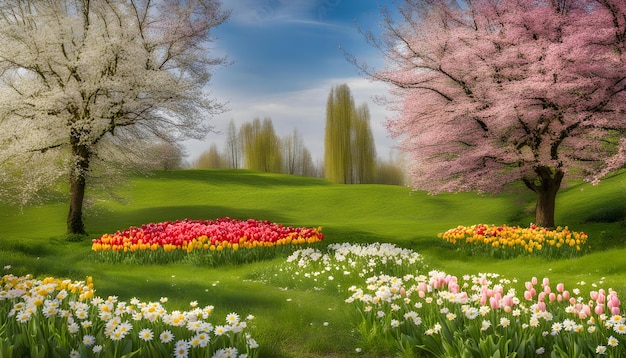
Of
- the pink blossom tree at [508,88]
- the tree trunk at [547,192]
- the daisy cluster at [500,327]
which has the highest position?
the pink blossom tree at [508,88]

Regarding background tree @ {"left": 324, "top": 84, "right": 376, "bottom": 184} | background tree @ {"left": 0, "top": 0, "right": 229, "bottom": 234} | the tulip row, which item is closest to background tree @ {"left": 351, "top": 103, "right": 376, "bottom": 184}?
background tree @ {"left": 324, "top": 84, "right": 376, "bottom": 184}

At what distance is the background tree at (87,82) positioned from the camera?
19.9m

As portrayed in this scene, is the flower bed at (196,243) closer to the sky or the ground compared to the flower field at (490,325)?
closer to the sky

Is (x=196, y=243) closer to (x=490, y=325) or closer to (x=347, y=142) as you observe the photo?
(x=490, y=325)

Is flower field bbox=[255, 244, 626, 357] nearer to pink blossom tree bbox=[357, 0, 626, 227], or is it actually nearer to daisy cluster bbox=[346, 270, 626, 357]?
daisy cluster bbox=[346, 270, 626, 357]

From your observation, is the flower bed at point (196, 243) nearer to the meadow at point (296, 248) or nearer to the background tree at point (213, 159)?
the meadow at point (296, 248)

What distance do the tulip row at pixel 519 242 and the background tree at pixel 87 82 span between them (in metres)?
11.5

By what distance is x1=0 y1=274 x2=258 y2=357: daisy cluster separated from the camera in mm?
5000

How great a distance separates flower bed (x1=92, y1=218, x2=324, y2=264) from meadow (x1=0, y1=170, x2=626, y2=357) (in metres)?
0.42

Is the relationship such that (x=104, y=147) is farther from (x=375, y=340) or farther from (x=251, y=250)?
(x=375, y=340)

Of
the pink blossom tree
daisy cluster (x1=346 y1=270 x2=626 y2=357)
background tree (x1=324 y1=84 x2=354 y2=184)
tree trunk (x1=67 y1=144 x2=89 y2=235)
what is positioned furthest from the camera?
background tree (x1=324 y1=84 x2=354 y2=184)

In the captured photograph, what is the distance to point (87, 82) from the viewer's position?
1964 cm

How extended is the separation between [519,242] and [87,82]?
16006 mm

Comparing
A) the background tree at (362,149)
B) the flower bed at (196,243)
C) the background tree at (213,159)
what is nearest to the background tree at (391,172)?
the background tree at (362,149)
